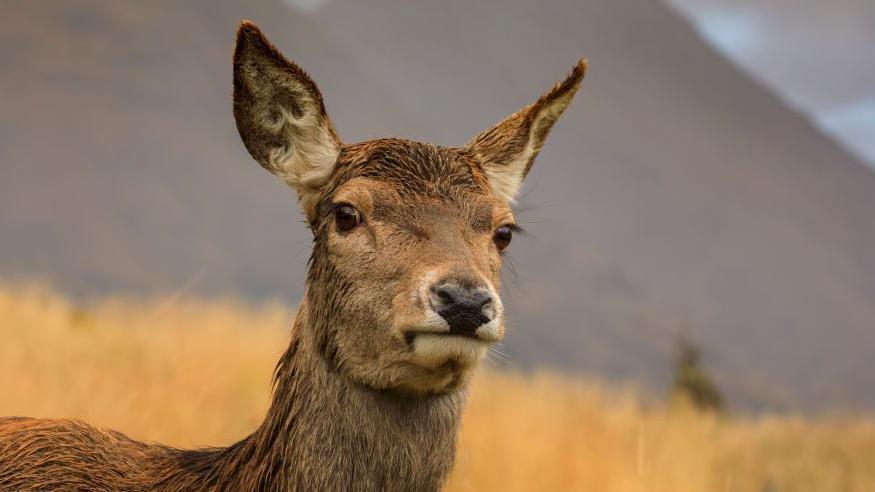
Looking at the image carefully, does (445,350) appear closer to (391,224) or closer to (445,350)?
(445,350)

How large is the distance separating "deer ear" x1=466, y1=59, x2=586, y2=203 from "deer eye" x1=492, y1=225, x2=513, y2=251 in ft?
1.20

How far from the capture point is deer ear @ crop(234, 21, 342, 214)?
427 cm

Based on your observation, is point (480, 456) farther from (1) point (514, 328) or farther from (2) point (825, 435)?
(2) point (825, 435)

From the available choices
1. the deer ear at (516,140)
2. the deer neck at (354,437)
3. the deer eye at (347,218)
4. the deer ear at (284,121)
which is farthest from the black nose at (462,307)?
the deer ear at (516,140)

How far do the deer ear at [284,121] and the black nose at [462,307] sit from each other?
1093 millimetres

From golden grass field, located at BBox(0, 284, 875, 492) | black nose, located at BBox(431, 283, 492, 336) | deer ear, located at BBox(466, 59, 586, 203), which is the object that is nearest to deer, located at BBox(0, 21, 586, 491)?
black nose, located at BBox(431, 283, 492, 336)

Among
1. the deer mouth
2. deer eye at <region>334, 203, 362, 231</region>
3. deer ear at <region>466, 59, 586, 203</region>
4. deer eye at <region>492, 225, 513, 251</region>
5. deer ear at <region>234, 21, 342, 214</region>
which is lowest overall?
the deer mouth

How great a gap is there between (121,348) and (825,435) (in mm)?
10254

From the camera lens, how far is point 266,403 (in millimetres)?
9469

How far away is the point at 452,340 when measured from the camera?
356cm

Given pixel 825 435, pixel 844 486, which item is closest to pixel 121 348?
pixel 844 486

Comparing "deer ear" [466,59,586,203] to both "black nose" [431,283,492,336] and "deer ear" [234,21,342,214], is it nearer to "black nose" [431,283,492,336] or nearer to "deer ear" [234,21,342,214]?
"deer ear" [234,21,342,214]

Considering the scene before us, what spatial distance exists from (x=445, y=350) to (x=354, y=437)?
0.59m

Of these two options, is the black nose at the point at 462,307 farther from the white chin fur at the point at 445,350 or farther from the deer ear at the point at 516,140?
the deer ear at the point at 516,140
